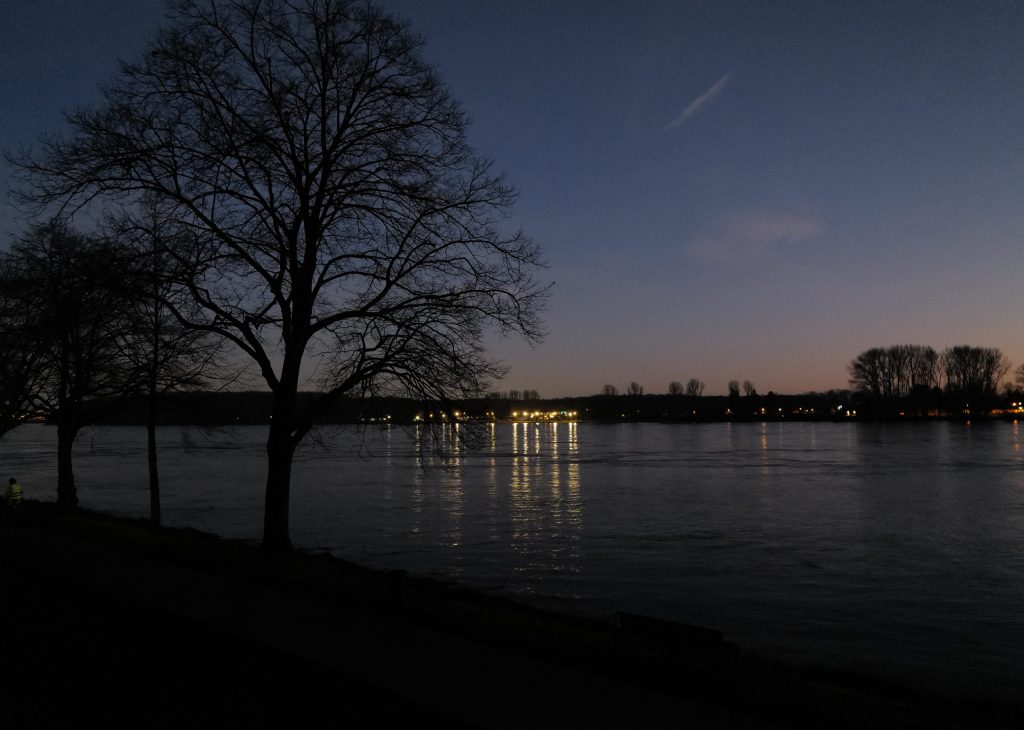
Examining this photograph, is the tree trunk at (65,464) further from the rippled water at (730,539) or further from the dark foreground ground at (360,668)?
the dark foreground ground at (360,668)

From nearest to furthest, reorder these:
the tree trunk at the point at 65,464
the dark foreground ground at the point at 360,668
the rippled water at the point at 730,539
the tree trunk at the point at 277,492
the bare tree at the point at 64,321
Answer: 1. the dark foreground ground at the point at 360,668
2. the bare tree at the point at 64,321
3. the rippled water at the point at 730,539
4. the tree trunk at the point at 277,492
5. the tree trunk at the point at 65,464

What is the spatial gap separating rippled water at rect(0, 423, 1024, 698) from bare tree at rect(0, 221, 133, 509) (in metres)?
3.85

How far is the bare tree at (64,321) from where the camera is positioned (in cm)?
1320

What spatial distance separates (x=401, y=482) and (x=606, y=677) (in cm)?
4193

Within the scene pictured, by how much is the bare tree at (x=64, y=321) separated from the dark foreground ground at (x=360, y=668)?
4.42m

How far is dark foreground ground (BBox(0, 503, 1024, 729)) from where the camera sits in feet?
23.2

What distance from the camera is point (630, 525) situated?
29688 mm

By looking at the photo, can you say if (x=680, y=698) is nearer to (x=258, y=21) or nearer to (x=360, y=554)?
(x=258, y=21)

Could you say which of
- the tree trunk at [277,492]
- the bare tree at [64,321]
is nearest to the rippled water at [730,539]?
the tree trunk at [277,492]

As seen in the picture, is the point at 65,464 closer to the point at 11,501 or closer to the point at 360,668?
the point at 11,501

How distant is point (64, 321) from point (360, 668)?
8.19 meters

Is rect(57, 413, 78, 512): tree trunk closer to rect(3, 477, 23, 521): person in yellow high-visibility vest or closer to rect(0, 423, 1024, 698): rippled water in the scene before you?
rect(3, 477, 23, 521): person in yellow high-visibility vest

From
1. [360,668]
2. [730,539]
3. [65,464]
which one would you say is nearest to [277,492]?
[360,668]

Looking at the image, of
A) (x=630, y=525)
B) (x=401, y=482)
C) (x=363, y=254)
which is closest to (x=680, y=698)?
(x=363, y=254)
